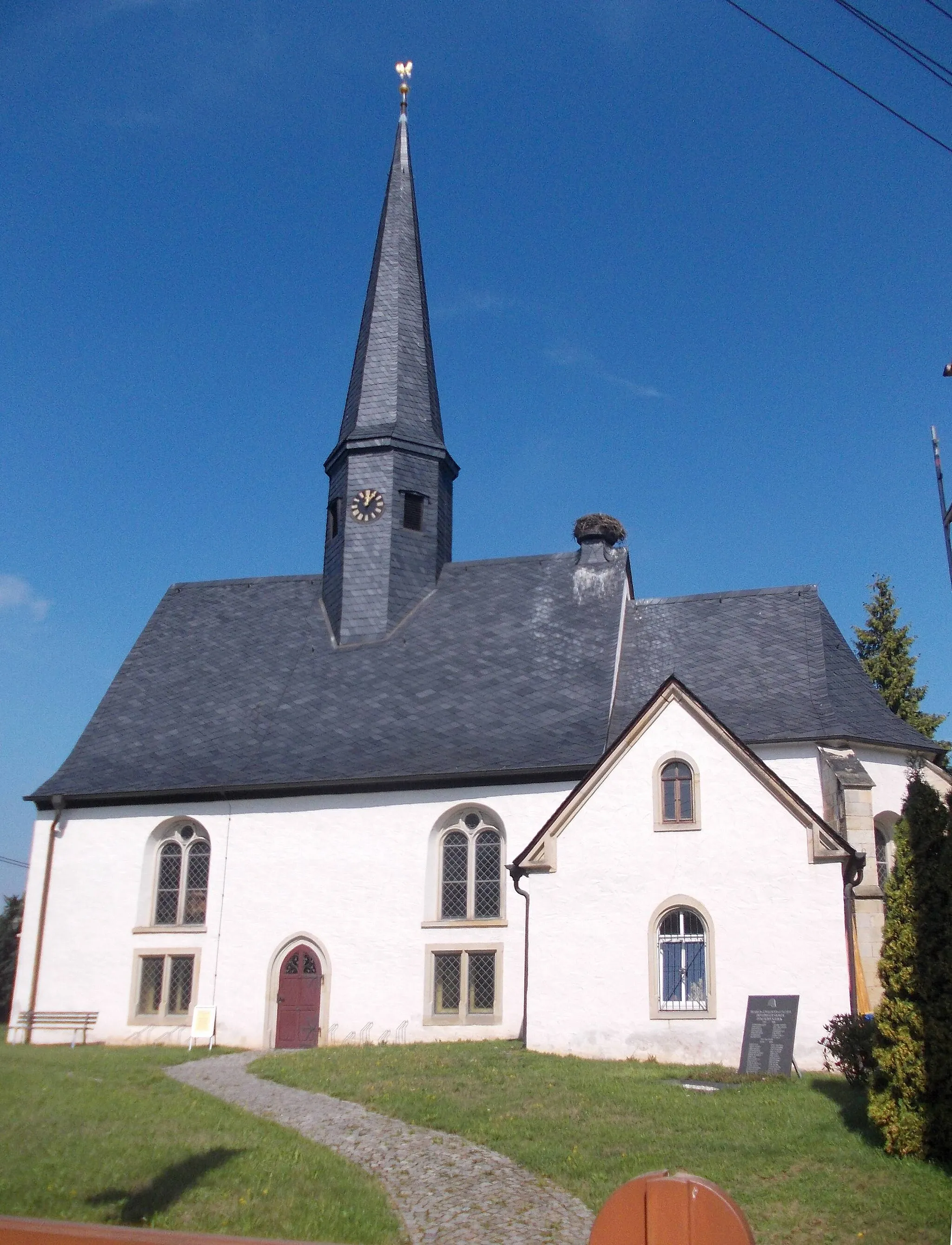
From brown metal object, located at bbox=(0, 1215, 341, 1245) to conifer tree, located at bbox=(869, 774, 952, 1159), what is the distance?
8.84m

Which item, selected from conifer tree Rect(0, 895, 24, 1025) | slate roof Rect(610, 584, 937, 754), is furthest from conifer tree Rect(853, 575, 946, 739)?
conifer tree Rect(0, 895, 24, 1025)

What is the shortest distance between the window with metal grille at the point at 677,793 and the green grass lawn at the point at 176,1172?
25.6 ft

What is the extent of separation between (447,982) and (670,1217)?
1931 centimetres

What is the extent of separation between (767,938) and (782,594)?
33.0ft

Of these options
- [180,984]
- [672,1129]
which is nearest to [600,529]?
[180,984]

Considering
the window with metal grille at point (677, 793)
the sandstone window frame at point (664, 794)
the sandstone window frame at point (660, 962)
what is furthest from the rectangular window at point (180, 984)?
the window with metal grille at point (677, 793)

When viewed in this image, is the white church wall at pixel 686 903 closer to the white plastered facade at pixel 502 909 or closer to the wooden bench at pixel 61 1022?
the white plastered facade at pixel 502 909

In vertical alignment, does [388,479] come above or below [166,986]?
above

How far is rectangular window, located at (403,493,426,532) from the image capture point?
27.1 m

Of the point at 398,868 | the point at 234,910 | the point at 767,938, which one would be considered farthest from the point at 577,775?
the point at 234,910

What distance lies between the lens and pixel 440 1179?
374 inches

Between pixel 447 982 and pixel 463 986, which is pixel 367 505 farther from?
pixel 463 986

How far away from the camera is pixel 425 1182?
9.43 m

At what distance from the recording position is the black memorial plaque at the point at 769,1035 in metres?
14.9
